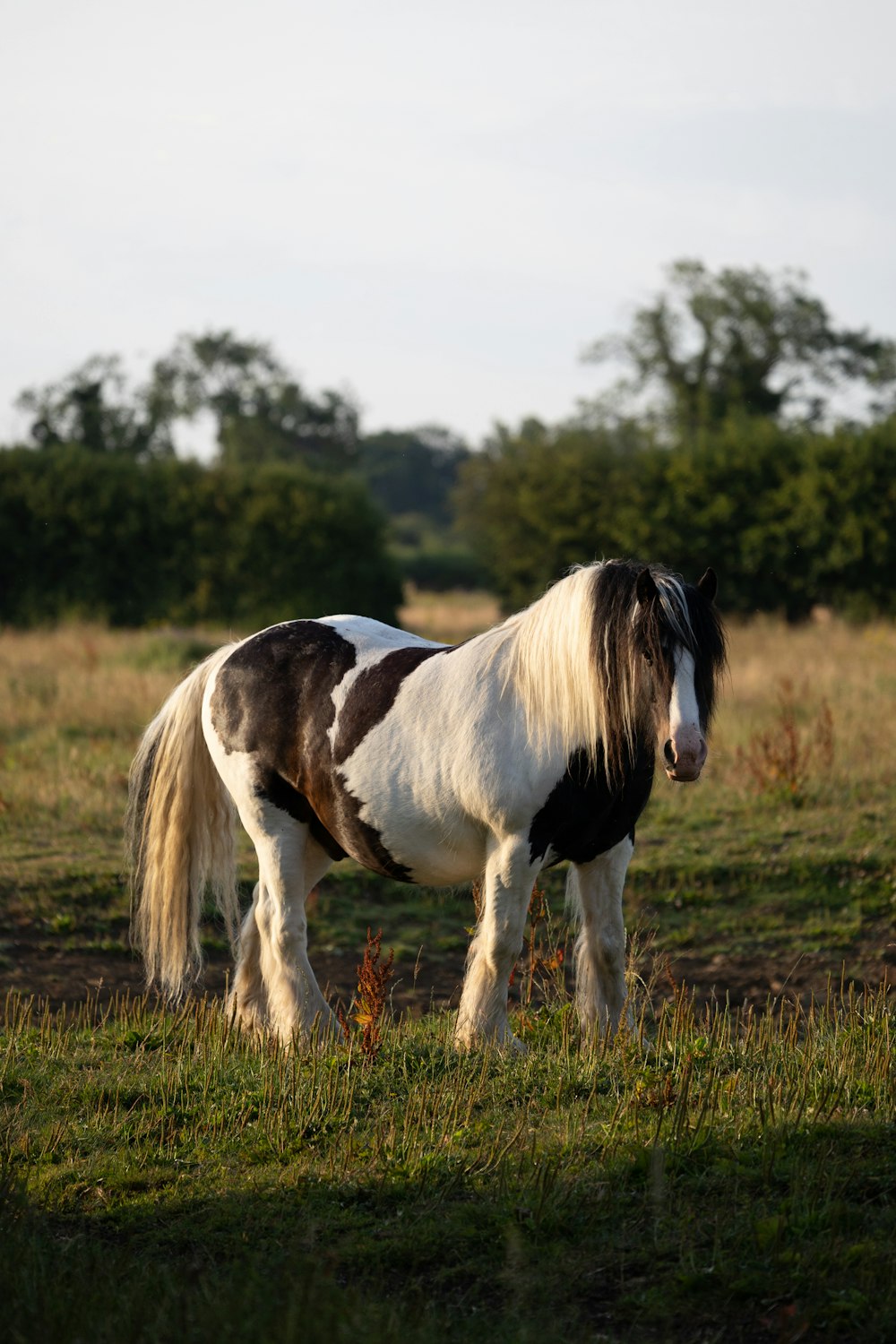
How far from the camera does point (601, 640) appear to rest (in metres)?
5.12

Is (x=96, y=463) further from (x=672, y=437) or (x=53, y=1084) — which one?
(x=53, y=1084)

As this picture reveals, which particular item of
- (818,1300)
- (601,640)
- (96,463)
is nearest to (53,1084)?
(601,640)

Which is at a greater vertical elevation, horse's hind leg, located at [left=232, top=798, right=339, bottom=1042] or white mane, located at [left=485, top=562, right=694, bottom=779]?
white mane, located at [left=485, top=562, right=694, bottom=779]

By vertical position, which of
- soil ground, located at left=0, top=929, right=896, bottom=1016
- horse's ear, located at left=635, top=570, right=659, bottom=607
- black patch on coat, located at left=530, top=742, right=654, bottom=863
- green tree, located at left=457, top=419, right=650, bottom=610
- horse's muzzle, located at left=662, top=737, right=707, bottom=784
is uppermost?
green tree, located at left=457, top=419, right=650, bottom=610

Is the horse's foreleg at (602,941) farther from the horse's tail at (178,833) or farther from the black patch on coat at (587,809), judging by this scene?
the horse's tail at (178,833)

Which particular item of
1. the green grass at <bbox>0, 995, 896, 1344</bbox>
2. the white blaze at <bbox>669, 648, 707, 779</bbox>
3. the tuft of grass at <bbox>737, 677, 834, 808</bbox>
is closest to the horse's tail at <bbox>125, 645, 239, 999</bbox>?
the green grass at <bbox>0, 995, 896, 1344</bbox>

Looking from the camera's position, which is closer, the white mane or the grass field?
the grass field

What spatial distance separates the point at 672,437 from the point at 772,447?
1453 centimetres

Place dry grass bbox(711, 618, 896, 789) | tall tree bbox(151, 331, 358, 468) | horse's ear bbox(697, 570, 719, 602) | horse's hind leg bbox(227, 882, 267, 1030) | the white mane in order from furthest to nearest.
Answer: tall tree bbox(151, 331, 358, 468)
dry grass bbox(711, 618, 896, 789)
horse's hind leg bbox(227, 882, 267, 1030)
horse's ear bbox(697, 570, 719, 602)
the white mane

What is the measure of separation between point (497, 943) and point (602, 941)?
490 mm

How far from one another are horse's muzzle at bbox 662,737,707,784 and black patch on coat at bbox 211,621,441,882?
144cm

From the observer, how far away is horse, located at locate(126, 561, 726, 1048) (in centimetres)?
508

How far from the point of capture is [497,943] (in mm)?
5316

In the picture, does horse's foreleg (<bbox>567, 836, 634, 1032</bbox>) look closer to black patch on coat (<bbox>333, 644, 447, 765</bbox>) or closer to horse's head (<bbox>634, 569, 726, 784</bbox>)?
horse's head (<bbox>634, 569, 726, 784</bbox>)
